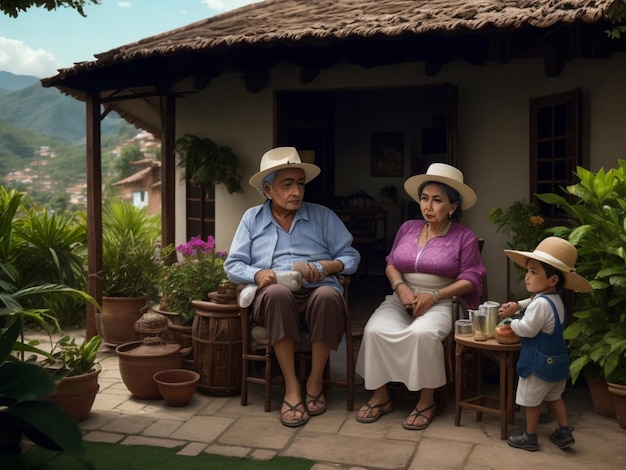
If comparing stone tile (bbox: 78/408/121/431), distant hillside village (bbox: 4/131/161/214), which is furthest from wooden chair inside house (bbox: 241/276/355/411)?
distant hillside village (bbox: 4/131/161/214)

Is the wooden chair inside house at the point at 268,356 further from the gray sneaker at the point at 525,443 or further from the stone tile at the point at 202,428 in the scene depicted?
the gray sneaker at the point at 525,443

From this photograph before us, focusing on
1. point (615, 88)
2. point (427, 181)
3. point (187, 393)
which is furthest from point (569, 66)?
point (187, 393)

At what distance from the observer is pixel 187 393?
213 inches

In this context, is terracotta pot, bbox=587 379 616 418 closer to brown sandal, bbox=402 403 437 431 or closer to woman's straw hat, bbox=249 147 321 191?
brown sandal, bbox=402 403 437 431

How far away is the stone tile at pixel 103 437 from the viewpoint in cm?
474

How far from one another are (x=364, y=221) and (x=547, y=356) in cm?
745

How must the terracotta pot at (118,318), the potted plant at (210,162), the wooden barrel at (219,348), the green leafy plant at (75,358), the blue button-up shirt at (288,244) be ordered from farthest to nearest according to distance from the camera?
the potted plant at (210,162)
the terracotta pot at (118,318)
the wooden barrel at (219,348)
the blue button-up shirt at (288,244)
the green leafy plant at (75,358)

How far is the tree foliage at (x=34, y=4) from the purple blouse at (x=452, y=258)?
2618mm

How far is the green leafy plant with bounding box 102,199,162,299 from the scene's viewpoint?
8.12 m

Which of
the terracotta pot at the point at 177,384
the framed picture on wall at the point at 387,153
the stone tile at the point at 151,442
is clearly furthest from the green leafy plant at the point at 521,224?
the framed picture on wall at the point at 387,153

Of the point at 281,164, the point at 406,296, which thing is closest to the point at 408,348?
the point at 406,296

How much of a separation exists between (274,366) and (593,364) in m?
2.20

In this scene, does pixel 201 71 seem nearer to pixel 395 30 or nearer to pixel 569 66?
pixel 395 30

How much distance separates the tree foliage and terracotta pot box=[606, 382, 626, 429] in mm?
4016
